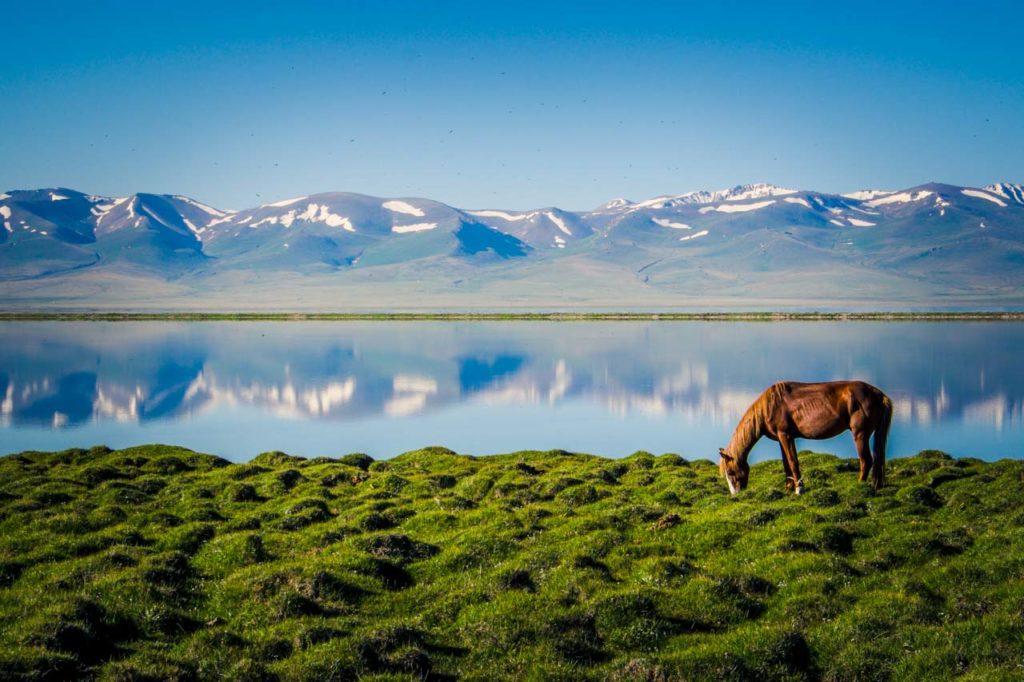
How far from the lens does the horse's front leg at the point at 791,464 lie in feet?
67.2

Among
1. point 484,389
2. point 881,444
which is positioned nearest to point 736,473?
point 881,444

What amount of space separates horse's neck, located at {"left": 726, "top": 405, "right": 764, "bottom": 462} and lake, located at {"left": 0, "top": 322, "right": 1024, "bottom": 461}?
50.5ft

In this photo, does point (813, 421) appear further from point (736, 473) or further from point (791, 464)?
point (736, 473)

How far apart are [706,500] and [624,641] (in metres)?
9.60

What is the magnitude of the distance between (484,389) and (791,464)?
142 feet

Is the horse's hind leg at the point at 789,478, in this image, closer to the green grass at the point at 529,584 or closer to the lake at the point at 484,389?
the green grass at the point at 529,584

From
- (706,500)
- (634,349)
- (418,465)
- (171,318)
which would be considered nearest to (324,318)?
(171,318)

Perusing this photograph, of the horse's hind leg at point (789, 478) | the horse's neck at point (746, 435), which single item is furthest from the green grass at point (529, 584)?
the horse's neck at point (746, 435)

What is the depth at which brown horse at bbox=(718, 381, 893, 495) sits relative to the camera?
20.2 metres

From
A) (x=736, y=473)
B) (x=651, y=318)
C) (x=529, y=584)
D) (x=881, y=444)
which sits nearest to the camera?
(x=529, y=584)

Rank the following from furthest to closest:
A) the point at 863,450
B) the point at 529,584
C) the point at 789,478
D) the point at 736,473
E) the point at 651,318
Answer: the point at 651,318, the point at 736,473, the point at 789,478, the point at 863,450, the point at 529,584

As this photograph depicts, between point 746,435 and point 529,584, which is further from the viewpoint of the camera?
point 746,435

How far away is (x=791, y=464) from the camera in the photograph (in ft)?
68.6

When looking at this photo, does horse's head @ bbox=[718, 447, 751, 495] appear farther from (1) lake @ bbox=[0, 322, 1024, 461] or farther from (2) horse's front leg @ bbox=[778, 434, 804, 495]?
(1) lake @ bbox=[0, 322, 1024, 461]
